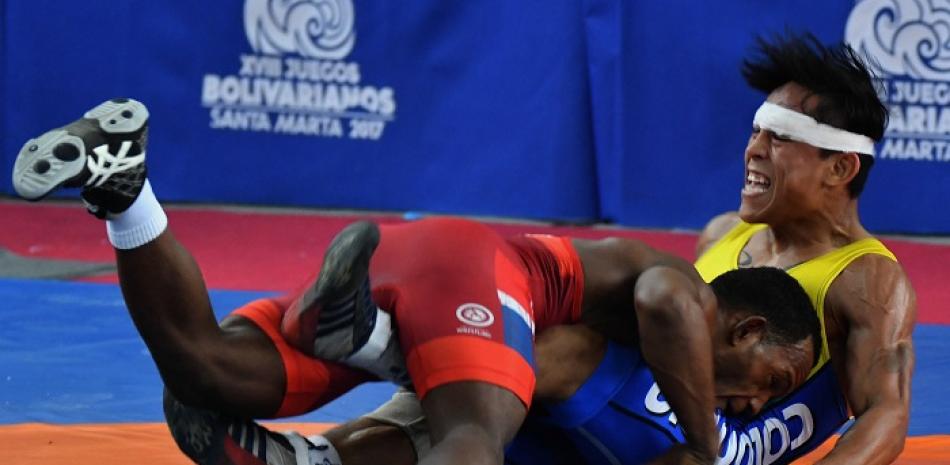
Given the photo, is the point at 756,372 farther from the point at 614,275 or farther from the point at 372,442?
the point at 372,442

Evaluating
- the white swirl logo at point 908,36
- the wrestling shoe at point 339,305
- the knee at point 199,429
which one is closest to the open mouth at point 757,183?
the wrestling shoe at point 339,305

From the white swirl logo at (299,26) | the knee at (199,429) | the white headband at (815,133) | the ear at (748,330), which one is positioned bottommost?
the ear at (748,330)

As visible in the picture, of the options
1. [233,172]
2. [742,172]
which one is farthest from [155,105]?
[742,172]

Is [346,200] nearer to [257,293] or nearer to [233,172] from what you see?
[233,172]

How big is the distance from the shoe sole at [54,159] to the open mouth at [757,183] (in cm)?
186

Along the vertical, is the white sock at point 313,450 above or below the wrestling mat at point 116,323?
above

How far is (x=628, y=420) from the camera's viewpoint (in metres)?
3.81

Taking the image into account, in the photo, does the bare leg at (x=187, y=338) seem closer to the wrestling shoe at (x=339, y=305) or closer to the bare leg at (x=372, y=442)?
the wrestling shoe at (x=339, y=305)

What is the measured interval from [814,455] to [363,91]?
373 centimetres

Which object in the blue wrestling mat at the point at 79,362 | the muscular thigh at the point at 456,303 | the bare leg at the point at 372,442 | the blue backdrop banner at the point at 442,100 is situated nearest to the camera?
the muscular thigh at the point at 456,303

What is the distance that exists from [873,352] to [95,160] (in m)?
1.92

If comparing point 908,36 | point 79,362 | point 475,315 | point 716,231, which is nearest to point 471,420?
point 475,315

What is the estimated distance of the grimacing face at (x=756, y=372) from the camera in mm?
3820

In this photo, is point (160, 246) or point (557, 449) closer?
point (160, 246)
